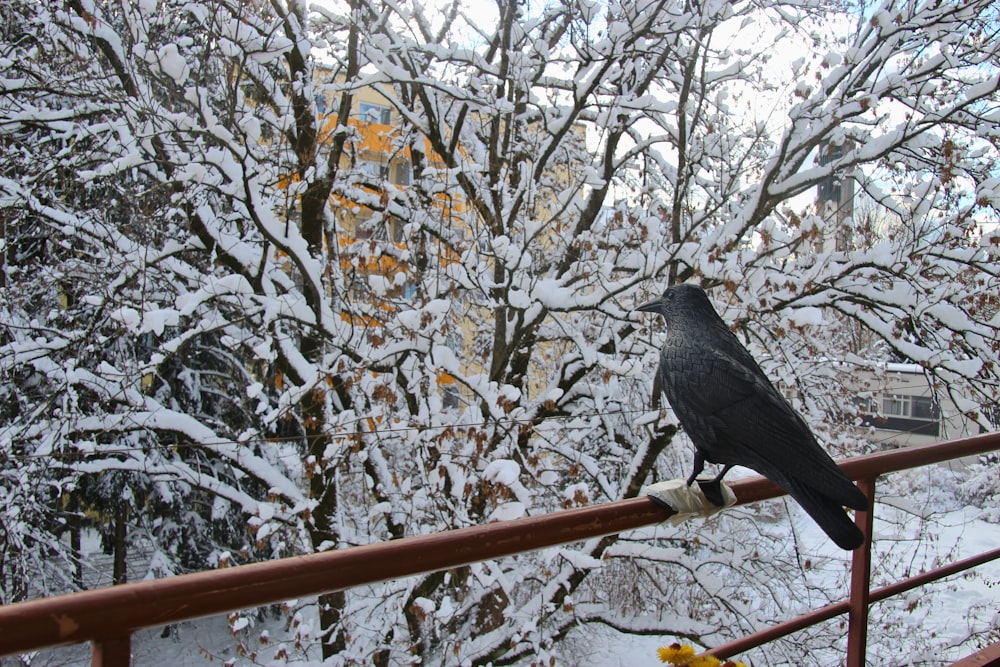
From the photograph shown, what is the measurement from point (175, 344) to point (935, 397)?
5.23 meters

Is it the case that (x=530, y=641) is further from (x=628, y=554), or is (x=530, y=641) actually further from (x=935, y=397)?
(x=935, y=397)

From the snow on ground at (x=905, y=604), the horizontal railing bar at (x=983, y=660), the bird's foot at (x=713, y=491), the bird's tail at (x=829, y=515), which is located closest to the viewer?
the bird's tail at (x=829, y=515)

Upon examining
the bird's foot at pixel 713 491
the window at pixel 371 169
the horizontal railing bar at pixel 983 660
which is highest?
the window at pixel 371 169

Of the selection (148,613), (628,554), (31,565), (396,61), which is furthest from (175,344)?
(148,613)

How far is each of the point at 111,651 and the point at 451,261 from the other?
4820mm

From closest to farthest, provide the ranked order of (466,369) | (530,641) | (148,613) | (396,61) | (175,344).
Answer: (148,613) → (175,344) → (530,641) → (396,61) → (466,369)

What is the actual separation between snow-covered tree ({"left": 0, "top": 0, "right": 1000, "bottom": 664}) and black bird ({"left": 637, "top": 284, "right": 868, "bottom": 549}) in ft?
8.81

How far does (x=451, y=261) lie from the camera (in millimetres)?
5477

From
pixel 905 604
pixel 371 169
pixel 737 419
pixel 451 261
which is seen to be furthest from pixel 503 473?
pixel 905 604

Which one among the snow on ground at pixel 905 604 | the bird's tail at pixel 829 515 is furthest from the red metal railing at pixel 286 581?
the snow on ground at pixel 905 604

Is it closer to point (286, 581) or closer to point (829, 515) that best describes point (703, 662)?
point (829, 515)

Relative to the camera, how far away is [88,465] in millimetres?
4988

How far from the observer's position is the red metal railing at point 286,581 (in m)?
0.70

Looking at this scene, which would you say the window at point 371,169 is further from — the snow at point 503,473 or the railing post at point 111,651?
the railing post at point 111,651
